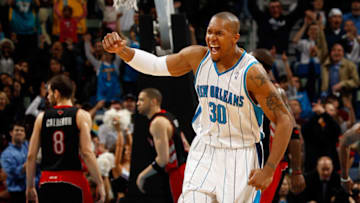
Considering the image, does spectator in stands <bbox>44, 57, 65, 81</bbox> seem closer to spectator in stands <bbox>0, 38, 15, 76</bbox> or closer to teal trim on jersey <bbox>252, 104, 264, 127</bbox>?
spectator in stands <bbox>0, 38, 15, 76</bbox>

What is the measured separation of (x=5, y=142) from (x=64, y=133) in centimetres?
464

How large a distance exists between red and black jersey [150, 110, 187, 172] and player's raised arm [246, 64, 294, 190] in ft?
11.4

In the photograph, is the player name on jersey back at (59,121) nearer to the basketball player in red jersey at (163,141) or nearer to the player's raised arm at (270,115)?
the basketball player in red jersey at (163,141)

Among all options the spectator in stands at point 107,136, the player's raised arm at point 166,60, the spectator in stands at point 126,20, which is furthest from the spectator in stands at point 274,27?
the player's raised arm at point 166,60

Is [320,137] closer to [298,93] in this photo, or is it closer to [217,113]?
[298,93]

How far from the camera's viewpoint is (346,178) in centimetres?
692

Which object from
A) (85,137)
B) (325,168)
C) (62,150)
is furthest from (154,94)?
(325,168)

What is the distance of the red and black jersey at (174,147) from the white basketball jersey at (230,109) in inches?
128

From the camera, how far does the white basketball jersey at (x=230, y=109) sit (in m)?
5.12

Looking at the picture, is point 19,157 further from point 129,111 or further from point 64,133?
point 64,133

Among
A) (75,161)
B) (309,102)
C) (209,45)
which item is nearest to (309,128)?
(309,102)

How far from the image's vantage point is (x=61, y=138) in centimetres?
687

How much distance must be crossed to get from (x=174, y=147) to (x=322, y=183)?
2541 mm

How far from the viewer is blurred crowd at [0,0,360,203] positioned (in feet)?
36.7
